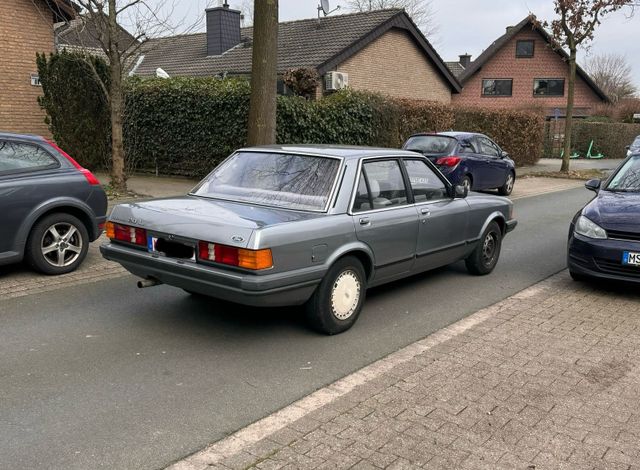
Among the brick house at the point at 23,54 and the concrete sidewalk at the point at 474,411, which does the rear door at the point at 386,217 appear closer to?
the concrete sidewalk at the point at 474,411

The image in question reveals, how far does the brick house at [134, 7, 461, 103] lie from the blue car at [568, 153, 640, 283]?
15960 millimetres

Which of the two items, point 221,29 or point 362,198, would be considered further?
point 221,29

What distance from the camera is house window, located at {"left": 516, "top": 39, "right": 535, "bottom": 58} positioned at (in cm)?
4488

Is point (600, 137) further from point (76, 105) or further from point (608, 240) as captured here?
point (608, 240)

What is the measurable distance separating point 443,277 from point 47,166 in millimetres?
4626

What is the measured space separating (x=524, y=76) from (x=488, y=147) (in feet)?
108

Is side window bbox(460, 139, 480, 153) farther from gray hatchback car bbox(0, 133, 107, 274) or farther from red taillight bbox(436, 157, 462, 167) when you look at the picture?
gray hatchback car bbox(0, 133, 107, 274)

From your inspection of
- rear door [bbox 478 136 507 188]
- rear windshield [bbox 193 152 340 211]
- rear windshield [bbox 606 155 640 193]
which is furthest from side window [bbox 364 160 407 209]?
rear door [bbox 478 136 507 188]

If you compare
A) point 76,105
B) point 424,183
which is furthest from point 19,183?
point 76,105

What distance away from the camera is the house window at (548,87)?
44812 mm

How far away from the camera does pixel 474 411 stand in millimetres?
3754

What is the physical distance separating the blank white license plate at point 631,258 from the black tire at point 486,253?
1485 millimetres

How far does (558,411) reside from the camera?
12.5ft

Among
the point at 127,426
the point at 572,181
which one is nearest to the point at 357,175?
the point at 127,426
